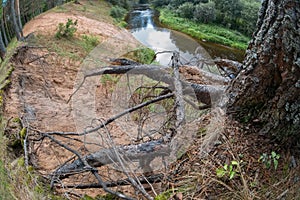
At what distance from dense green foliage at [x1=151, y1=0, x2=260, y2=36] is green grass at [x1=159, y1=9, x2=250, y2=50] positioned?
477mm

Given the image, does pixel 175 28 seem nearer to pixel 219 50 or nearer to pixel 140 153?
pixel 219 50

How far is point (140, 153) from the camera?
4.14ft

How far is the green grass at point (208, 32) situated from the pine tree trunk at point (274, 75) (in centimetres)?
1256

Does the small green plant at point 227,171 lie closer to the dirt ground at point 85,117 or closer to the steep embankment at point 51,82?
the dirt ground at point 85,117

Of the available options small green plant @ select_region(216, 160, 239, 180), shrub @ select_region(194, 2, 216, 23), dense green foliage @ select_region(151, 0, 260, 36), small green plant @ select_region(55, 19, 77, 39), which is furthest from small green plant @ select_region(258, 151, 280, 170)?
shrub @ select_region(194, 2, 216, 23)

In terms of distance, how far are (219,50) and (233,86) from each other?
40.4 feet

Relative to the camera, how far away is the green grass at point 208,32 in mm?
13610

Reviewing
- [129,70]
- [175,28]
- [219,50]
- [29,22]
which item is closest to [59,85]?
[129,70]

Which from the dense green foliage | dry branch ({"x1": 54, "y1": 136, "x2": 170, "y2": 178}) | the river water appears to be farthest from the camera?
the dense green foliage

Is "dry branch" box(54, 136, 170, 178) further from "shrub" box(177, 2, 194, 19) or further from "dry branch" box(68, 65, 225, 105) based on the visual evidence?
"shrub" box(177, 2, 194, 19)

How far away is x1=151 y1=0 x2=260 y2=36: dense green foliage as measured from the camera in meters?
12.6

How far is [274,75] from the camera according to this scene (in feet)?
3.57

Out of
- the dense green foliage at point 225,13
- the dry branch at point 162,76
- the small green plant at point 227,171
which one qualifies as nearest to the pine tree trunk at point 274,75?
the small green plant at point 227,171

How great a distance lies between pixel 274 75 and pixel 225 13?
1536 centimetres
